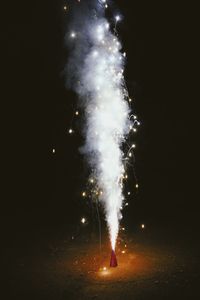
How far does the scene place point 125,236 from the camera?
491 inches

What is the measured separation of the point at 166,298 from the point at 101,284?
1415mm

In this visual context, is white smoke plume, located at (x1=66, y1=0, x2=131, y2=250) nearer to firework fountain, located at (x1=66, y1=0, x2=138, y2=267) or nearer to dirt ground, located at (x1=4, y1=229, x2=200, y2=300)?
firework fountain, located at (x1=66, y1=0, x2=138, y2=267)

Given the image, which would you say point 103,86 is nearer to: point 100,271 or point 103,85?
point 103,85

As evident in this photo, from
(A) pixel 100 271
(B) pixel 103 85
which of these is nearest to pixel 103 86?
(B) pixel 103 85

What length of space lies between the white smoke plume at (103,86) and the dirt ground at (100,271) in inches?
36.2

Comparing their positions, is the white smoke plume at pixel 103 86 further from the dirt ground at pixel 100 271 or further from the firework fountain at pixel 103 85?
the dirt ground at pixel 100 271

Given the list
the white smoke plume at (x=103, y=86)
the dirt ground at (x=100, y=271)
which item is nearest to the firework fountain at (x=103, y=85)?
the white smoke plume at (x=103, y=86)

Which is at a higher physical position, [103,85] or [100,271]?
[103,85]

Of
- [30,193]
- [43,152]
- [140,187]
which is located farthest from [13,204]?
[140,187]

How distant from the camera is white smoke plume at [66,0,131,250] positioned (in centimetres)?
847

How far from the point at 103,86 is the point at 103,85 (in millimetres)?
25

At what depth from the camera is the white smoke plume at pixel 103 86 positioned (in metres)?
8.47

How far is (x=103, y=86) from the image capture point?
8.77 m

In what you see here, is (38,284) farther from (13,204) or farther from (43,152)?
(43,152)
